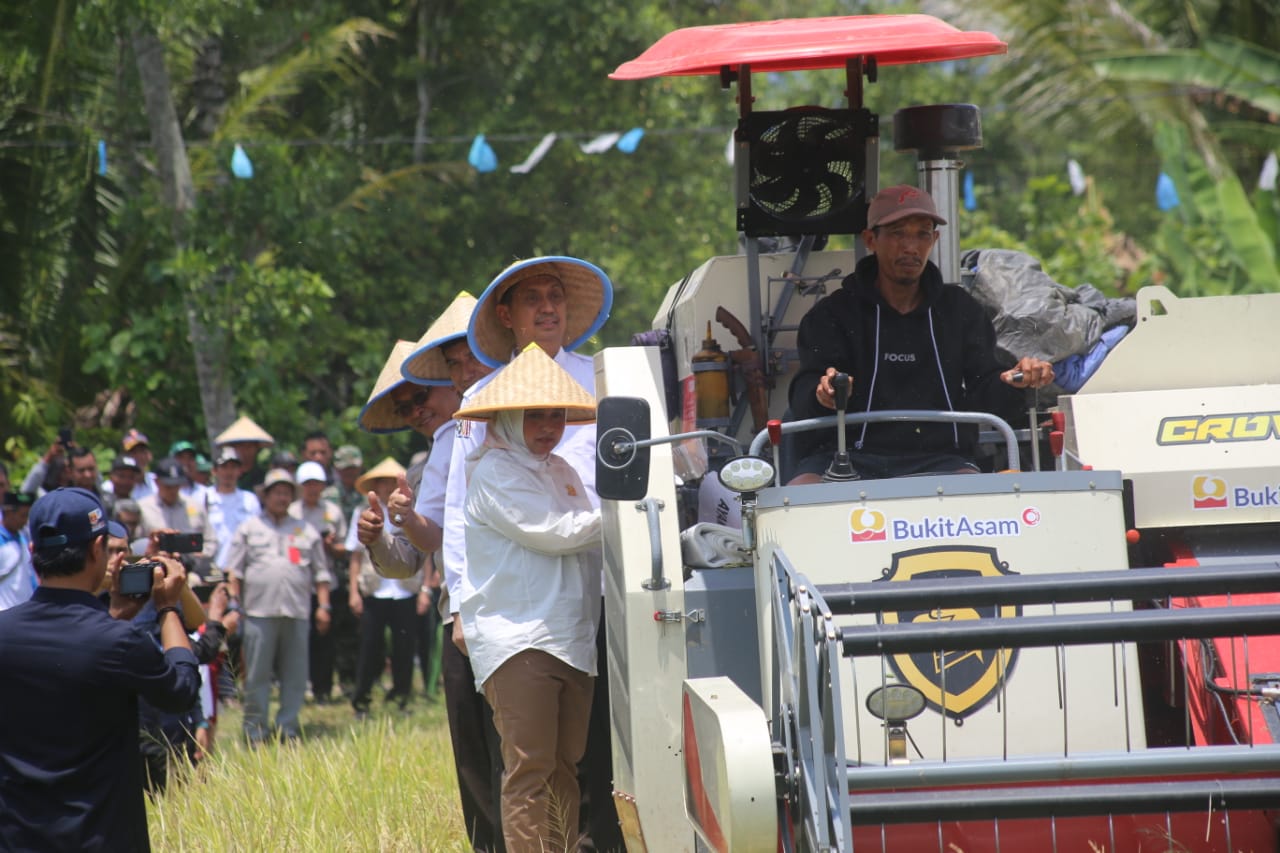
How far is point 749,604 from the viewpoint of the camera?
520cm

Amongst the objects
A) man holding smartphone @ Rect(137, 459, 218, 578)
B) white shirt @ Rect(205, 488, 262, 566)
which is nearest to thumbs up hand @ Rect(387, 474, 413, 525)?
man holding smartphone @ Rect(137, 459, 218, 578)

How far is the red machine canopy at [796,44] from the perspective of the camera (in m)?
5.61

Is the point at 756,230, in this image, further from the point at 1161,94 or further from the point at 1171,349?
the point at 1161,94

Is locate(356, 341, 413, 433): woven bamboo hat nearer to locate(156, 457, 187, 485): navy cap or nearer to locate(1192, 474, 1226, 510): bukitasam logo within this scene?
locate(1192, 474, 1226, 510): bukitasam logo

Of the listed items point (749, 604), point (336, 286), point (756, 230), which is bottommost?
point (749, 604)

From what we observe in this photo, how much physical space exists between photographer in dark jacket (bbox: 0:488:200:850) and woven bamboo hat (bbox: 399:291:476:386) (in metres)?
2.08

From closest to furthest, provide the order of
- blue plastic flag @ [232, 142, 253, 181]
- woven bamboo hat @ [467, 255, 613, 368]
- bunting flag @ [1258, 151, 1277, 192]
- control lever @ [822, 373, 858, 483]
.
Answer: control lever @ [822, 373, 858, 483] < woven bamboo hat @ [467, 255, 613, 368] < blue plastic flag @ [232, 142, 253, 181] < bunting flag @ [1258, 151, 1277, 192]

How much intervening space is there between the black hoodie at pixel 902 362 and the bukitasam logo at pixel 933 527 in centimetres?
100

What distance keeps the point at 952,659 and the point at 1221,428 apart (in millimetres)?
1488

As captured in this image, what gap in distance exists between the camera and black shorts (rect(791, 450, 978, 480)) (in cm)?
563

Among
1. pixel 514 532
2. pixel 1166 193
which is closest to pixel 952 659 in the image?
pixel 514 532

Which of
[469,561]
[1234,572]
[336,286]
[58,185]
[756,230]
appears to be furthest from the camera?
[336,286]

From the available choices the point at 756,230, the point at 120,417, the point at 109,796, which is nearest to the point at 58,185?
the point at 120,417

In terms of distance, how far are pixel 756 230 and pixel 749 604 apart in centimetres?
188
